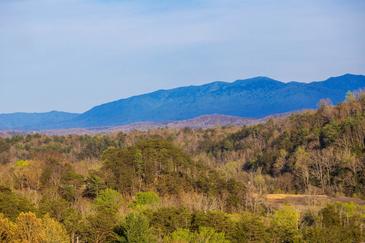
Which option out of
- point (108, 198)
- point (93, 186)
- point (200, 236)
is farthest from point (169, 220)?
point (93, 186)

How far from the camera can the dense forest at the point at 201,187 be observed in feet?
128

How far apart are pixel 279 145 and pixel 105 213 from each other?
58.4 meters

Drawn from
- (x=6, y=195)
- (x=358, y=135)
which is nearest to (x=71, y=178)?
(x=6, y=195)

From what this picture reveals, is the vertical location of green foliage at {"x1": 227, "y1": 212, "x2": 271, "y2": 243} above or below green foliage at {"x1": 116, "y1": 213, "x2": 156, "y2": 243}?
below

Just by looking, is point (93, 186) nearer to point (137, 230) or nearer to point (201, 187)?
point (201, 187)

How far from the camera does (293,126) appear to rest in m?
106

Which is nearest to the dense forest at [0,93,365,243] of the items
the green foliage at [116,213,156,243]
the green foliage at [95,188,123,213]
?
the green foliage at [116,213,156,243]

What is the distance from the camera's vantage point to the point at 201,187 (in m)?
61.6

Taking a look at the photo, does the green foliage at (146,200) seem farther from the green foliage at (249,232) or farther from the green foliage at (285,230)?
the green foliage at (249,232)

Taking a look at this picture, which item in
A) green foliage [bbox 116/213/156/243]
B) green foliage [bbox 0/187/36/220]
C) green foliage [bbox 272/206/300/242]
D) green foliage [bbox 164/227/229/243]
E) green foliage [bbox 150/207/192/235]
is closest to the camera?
green foliage [bbox 116/213/156/243]

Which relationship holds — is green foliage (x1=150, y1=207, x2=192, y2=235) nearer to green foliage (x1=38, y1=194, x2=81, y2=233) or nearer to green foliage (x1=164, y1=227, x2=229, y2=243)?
green foliage (x1=164, y1=227, x2=229, y2=243)

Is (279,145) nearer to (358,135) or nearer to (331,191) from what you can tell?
(358,135)

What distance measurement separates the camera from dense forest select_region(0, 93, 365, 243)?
39.0 metres

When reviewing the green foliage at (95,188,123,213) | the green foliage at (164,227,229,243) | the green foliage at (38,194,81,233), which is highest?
the green foliage at (38,194,81,233)
